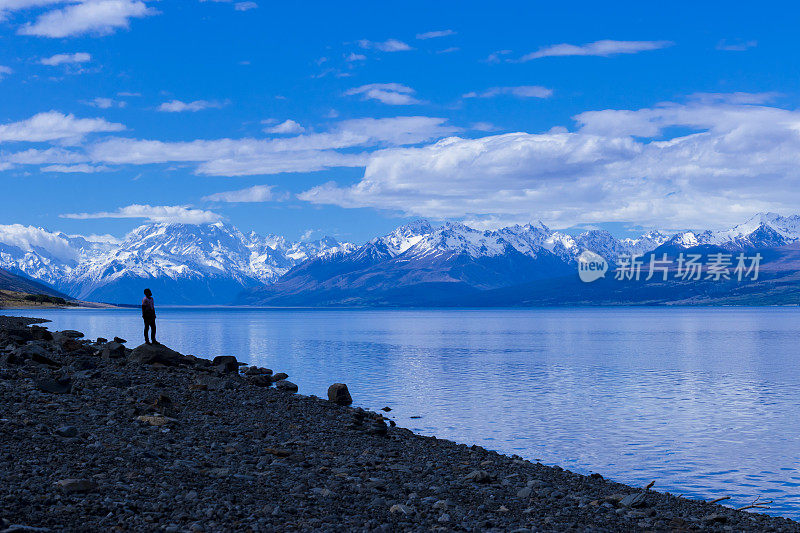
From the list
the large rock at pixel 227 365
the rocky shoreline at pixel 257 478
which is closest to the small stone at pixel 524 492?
the rocky shoreline at pixel 257 478

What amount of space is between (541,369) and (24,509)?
69.8 m

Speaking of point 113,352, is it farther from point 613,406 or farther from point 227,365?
point 613,406

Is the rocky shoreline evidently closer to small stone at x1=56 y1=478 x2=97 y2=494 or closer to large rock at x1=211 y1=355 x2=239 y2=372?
small stone at x1=56 y1=478 x2=97 y2=494

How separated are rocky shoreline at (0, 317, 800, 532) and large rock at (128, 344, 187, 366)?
13.8 metres

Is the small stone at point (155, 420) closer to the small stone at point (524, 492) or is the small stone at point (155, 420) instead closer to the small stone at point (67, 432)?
the small stone at point (67, 432)

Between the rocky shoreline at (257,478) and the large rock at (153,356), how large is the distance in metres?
13.8

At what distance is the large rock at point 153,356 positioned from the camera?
51.5 metres

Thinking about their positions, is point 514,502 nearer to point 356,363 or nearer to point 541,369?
point 541,369

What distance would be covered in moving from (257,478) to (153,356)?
32959 millimetres

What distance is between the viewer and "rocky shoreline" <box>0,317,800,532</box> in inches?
674

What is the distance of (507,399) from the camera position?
2189 inches

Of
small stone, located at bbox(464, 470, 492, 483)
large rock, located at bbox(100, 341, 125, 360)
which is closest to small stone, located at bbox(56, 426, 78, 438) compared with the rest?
small stone, located at bbox(464, 470, 492, 483)

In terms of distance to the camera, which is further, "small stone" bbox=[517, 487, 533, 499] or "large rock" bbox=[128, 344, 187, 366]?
"large rock" bbox=[128, 344, 187, 366]

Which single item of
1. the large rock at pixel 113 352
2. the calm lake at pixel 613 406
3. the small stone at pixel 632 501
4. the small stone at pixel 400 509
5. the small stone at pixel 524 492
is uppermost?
the large rock at pixel 113 352
